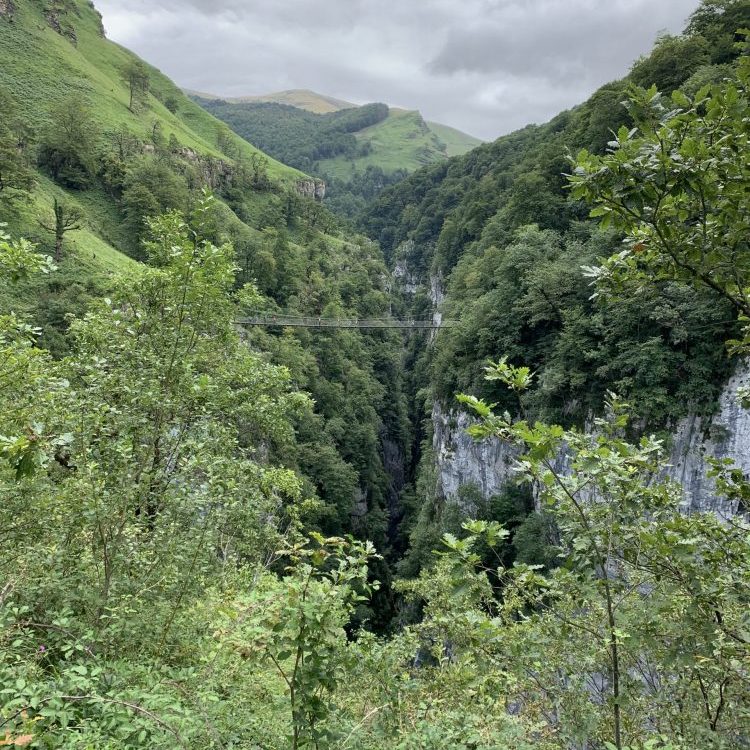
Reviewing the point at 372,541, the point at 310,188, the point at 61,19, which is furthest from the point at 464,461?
the point at 310,188

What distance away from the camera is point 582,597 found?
3.19 meters

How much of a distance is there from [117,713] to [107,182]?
2026 inches

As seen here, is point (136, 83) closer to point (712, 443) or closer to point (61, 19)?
point (61, 19)

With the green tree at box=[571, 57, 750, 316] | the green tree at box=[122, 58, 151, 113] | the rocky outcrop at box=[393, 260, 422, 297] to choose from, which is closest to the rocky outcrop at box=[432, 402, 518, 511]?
the green tree at box=[571, 57, 750, 316]

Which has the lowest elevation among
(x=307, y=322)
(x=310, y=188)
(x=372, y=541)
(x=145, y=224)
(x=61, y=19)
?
(x=372, y=541)

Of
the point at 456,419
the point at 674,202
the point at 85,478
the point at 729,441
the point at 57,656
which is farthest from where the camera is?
the point at 456,419

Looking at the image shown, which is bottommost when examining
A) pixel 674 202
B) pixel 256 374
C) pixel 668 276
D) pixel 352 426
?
pixel 352 426

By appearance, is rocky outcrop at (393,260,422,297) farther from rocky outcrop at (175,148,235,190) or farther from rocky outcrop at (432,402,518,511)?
rocky outcrop at (432,402,518,511)

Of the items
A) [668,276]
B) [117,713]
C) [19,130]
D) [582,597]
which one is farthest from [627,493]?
[19,130]

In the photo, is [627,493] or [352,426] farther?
[352,426]

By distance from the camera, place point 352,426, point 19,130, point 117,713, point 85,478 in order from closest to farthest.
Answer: point 117,713 < point 85,478 < point 19,130 < point 352,426

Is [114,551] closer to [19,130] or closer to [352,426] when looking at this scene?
[352,426]

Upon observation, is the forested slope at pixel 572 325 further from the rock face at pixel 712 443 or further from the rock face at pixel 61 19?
the rock face at pixel 61 19

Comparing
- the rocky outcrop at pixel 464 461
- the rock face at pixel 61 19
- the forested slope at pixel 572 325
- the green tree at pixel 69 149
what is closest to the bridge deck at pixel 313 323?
the forested slope at pixel 572 325
